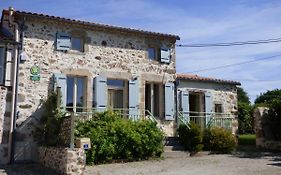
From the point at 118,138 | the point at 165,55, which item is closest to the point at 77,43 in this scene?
the point at 165,55

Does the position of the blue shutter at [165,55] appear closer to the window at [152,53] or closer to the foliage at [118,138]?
the window at [152,53]

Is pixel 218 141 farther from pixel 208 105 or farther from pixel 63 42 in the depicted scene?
pixel 63 42

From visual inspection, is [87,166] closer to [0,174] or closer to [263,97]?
[0,174]

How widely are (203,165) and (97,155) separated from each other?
134 inches

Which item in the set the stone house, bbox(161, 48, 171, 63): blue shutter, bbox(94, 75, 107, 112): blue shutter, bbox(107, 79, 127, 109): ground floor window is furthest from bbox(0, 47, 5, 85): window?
bbox(161, 48, 171, 63): blue shutter

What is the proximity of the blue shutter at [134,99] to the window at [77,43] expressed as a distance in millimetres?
2446

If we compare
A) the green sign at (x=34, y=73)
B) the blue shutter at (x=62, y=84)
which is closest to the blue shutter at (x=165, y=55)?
the blue shutter at (x=62, y=84)

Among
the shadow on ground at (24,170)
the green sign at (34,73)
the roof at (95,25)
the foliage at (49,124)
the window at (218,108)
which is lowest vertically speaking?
the shadow on ground at (24,170)

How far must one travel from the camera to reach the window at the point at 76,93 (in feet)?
44.3

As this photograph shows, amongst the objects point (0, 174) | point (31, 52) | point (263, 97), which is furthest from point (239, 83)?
point (263, 97)

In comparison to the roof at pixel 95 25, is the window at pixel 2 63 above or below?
below

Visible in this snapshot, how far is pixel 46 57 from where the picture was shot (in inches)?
517

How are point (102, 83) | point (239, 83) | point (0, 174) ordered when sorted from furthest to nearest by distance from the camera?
point (239, 83) → point (102, 83) → point (0, 174)

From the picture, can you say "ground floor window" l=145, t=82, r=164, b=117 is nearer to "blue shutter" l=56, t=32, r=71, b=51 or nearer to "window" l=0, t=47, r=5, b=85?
"blue shutter" l=56, t=32, r=71, b=51
